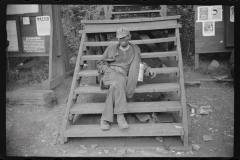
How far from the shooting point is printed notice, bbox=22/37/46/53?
5570 millimetres

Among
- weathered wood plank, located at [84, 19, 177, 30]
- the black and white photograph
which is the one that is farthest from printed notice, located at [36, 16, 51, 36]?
weathered wood plank, located at [84, 19, 177, 30]

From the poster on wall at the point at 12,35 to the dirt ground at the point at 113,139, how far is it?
173cm

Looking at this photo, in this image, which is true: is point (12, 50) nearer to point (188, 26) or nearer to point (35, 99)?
point (35, 99)

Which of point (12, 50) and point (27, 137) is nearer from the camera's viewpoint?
point (27, 137)

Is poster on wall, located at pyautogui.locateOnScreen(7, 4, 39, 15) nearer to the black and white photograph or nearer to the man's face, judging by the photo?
the black and white photograph

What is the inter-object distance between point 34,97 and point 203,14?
14.3ft

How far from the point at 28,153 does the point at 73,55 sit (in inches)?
157

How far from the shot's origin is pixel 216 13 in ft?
17.5

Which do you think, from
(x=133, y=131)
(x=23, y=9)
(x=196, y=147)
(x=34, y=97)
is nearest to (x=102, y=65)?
(x=133, y=131)

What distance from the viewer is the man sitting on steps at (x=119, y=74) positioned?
359 cm

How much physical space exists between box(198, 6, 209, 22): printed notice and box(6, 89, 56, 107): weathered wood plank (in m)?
3.90
